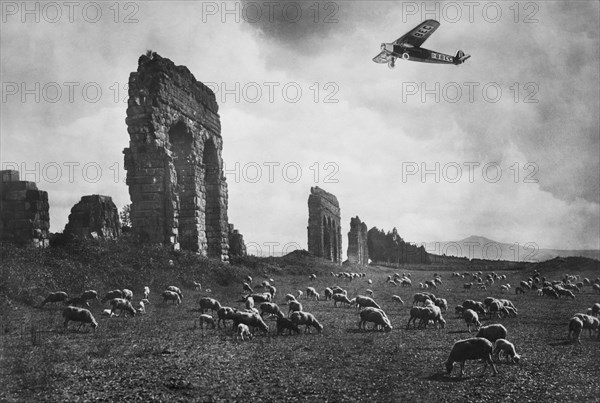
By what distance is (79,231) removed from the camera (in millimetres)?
22391

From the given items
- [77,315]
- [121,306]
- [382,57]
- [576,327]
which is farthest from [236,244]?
[576,327]

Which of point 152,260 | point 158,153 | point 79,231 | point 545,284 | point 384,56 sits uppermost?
point 384,56

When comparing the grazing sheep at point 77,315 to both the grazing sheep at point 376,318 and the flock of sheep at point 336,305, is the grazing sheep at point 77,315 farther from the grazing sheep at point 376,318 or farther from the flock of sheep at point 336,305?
the grazing sheep at point 376,318

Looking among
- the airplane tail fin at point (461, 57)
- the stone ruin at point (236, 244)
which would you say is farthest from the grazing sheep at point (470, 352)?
the stone ruin at point (236, 244)

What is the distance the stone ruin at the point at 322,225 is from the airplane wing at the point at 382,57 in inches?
1553

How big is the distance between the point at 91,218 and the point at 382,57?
15.3 m

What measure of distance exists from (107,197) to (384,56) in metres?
15.0

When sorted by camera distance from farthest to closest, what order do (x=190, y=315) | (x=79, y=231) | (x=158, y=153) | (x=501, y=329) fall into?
(x=158, y=153)
(x=79, y=231)
(x=190, y=315)
(x=501, y=329)

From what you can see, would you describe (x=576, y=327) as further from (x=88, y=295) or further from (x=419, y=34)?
(x=88, y=295)

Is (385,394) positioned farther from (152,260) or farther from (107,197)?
(107,197)

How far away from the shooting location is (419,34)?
17281 mm

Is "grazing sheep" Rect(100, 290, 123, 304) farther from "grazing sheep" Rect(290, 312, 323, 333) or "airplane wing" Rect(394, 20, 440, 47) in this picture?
"airplane wing" Rect(394, 20, 440, 47)

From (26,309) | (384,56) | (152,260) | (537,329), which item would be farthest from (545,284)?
(26,309)

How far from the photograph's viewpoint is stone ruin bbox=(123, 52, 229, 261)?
25.7m
